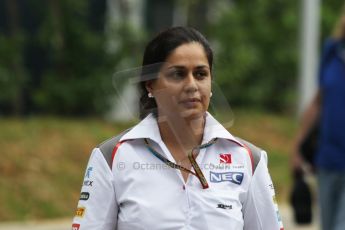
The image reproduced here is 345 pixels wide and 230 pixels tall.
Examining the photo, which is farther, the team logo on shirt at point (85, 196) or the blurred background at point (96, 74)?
the blurred background at point (96, 74)

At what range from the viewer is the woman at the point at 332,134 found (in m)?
6.70

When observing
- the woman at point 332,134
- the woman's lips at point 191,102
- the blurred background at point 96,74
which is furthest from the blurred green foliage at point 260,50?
the woman's lips at point 191,102

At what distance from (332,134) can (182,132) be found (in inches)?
117

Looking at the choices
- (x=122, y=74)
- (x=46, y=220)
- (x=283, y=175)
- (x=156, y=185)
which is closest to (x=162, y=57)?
(x=122, y=74)

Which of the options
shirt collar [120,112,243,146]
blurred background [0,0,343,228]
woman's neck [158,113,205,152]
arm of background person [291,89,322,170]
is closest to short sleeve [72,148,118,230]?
shirt collar [120,112,243,146]

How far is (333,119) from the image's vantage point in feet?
22.2

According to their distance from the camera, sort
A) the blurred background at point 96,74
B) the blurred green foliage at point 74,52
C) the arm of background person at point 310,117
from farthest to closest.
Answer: the blurred green foliage at point 74,52
the blurred background at point 96,74
the arm of background person at point 310,117

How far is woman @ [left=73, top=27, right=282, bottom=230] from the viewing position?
384cm

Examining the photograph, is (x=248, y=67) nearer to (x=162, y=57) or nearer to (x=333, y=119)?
(x=333, y=119)

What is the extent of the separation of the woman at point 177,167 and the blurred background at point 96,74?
868 centimetres

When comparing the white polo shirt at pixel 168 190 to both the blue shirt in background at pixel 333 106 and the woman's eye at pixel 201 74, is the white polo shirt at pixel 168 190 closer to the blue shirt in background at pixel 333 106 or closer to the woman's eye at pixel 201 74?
the woman's eye at pixel 201 74

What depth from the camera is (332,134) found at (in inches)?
267

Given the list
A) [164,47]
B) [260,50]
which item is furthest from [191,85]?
[260,50]

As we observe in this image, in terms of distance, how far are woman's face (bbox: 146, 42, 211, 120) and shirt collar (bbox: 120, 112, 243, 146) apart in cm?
8
